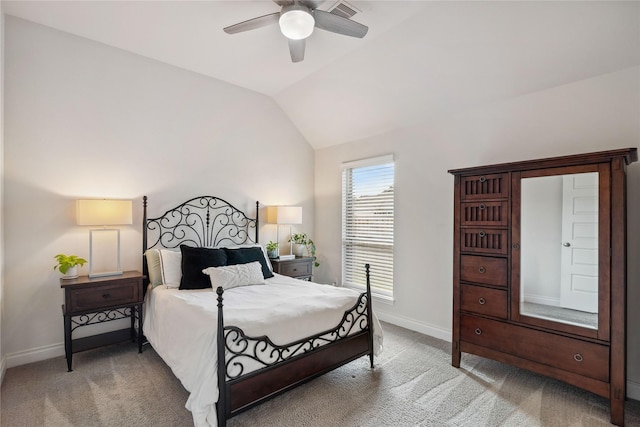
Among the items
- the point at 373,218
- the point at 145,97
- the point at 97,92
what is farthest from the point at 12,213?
the point at 373,218

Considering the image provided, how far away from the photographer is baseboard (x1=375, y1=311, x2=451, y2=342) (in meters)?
3.61

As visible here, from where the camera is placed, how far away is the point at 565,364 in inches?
Result: 94.1

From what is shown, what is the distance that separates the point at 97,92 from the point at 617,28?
461 centimetres

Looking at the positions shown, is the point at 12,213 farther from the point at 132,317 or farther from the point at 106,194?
the point at 132,317

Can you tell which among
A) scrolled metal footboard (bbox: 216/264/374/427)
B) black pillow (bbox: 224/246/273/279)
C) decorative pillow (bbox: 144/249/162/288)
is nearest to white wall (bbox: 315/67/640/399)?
scrolled metal footboard (bbox: 216/264/374/427)

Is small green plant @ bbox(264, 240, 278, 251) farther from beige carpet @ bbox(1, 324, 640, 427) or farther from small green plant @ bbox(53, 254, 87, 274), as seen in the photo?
small green plant @ bbox(53, 254, 87, 274)

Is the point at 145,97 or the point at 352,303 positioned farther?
the point at 145,97

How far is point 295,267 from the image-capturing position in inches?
175

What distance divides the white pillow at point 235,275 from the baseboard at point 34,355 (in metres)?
1.60

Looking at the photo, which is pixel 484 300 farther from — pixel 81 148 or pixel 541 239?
pixel 81 148

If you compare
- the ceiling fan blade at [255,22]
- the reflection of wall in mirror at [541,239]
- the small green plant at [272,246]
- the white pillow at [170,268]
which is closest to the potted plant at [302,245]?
the small green plant at [272,246]

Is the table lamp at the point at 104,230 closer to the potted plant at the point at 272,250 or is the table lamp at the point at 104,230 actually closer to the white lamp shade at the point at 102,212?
the white lamp shade at the point at 102,212

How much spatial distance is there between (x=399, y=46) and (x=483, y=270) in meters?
2.27

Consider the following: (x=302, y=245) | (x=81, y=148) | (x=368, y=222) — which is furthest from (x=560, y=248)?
(x=81, y=148)
